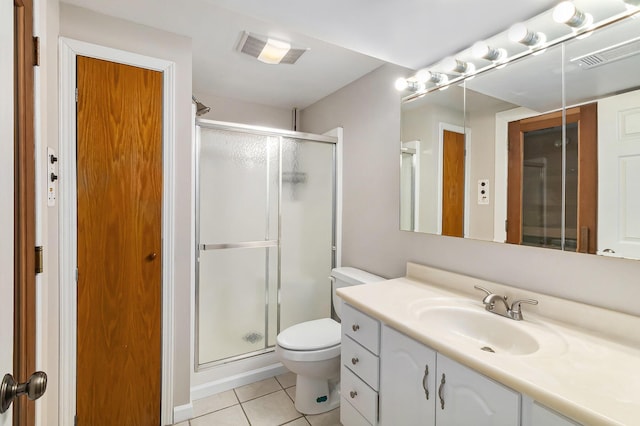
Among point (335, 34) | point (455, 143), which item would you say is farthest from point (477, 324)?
point (335, 34)

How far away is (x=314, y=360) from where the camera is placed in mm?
1698

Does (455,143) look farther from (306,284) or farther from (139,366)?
(139,366)

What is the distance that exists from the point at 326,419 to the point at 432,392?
3.39ft

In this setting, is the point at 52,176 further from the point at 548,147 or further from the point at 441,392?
the point at 548,147

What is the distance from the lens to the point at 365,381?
135 centimetres

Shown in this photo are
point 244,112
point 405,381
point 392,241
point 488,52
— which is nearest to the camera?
point 405,381

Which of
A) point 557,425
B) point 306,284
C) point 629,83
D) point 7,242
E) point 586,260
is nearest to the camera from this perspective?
point 7,242

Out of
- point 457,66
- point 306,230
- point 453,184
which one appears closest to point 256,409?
point 306,230

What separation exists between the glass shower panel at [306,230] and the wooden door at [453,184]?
1055 millimetres

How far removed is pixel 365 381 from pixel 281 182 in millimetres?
1489

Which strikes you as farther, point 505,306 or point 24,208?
point 505,306

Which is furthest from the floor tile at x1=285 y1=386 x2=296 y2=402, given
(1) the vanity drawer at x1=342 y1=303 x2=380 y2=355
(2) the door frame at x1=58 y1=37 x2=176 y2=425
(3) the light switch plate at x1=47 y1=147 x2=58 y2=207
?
(3) the light switch plate at x1=47 y1=147 x2=58 y2=207

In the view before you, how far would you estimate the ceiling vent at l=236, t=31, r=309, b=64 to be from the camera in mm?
1724

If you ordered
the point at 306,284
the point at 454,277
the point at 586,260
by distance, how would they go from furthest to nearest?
the point at 306,284 < the point at 454,277 < the point at 586,260
